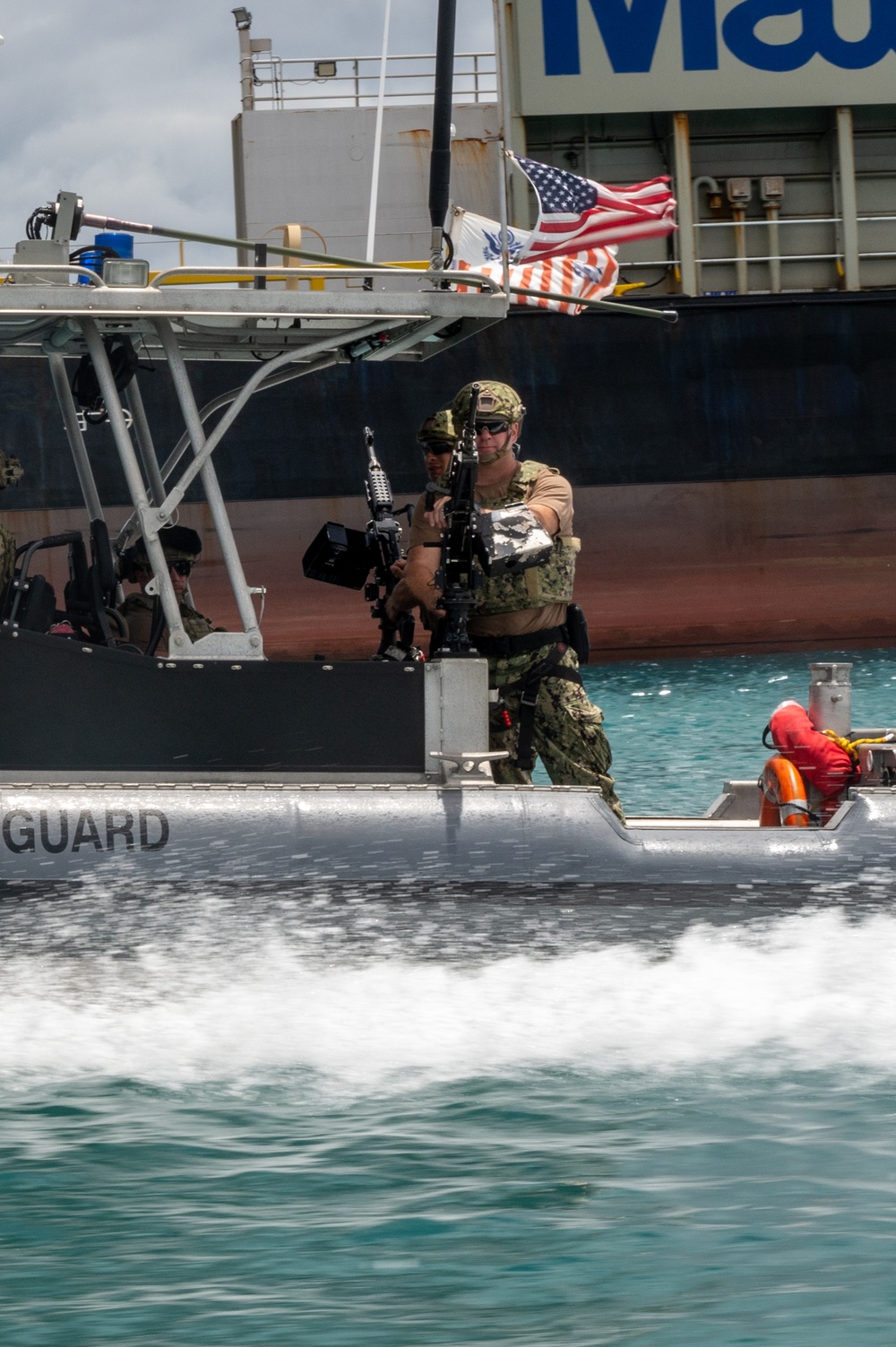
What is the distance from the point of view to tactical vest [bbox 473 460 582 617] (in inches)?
160

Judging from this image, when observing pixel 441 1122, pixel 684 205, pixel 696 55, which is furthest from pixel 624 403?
pixel 441 1122

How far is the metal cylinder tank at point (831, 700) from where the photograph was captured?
443 centimetres

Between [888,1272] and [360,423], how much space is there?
39.8 feet

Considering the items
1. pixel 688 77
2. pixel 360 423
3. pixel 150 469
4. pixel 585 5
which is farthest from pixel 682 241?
pixel 150 469

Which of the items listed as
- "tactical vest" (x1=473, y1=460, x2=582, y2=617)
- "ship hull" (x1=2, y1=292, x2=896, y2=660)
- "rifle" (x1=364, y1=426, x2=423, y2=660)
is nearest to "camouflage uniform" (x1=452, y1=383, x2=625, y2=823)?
"tactical vest" (x1=473, y1=460, x2=582, y2=617)

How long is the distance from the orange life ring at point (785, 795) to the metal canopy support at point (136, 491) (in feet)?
5.51

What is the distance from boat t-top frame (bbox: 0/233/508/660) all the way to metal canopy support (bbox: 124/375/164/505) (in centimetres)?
11

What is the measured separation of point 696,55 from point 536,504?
13461 millimetres

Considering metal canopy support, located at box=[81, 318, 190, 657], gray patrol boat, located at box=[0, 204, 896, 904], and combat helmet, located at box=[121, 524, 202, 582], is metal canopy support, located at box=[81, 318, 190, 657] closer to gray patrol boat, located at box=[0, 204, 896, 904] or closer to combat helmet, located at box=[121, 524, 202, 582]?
gray patrol boat, located at box=[0, 204, 896, 904]

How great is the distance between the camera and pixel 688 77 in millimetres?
15719

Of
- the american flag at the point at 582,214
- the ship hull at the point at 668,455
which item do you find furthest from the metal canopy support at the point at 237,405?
the ship hull at the point at 668,455

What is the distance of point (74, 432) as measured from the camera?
4270 millimetres

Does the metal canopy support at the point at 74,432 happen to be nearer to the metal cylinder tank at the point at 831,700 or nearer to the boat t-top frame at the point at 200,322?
the boat t-top frame at the point at 200,322

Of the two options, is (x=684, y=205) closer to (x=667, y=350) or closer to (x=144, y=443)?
(x=667, y=350)
